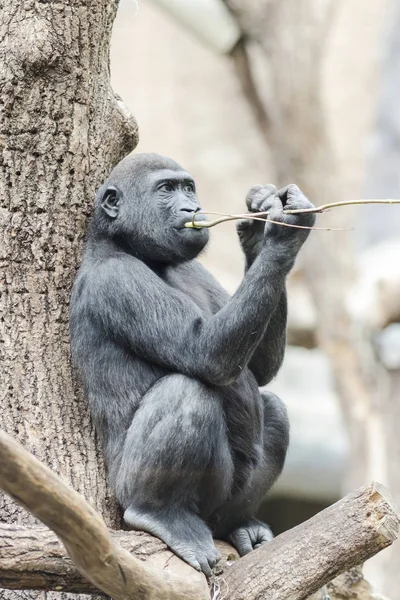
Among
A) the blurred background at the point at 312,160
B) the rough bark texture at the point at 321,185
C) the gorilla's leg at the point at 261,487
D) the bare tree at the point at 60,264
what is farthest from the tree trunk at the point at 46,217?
the rough bark texture at the point at 321,185

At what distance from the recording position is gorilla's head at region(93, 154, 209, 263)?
377cm

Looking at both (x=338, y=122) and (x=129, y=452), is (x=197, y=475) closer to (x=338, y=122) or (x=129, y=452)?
(x=129, y=452)

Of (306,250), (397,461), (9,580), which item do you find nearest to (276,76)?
(306,250)

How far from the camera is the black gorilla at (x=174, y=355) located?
133 inches

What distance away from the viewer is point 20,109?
12.1ft

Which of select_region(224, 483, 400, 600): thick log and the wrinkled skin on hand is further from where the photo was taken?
the wrinkled skin on hand

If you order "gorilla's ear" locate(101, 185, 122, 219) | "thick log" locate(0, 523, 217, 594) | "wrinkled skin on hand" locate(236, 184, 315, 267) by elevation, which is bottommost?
"thick log" locate(0, 523, 217, 594)

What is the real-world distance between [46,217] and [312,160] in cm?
588

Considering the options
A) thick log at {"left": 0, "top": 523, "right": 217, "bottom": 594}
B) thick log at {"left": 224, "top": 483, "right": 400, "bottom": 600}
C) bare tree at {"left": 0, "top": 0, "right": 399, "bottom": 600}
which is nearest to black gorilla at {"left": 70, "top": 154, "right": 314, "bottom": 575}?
Result: bare tree at {"left": 0, "top": 0, "right": 399, "bottom": 600}

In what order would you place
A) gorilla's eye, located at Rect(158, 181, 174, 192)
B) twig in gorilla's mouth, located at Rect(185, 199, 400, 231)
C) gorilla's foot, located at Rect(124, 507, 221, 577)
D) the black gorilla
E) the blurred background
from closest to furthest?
twig in gorilla's mouth, located at Rect(185, 199, 400, 231) → gorilla's foot, located at Rect(124, 507, 221, 577) → the black gorilla → gorilla's eye, located at Rect(158, 181, 174, 192) → the blurred background

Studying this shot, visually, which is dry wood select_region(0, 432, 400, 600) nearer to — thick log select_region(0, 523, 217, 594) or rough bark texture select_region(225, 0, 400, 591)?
thick log select_region(0, 523, 217, 594)

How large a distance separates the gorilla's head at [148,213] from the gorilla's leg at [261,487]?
848mm

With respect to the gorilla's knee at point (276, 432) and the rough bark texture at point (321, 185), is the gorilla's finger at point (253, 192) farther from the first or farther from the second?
the rough bark texture at point (321, 185)

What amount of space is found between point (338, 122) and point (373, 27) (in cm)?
184
